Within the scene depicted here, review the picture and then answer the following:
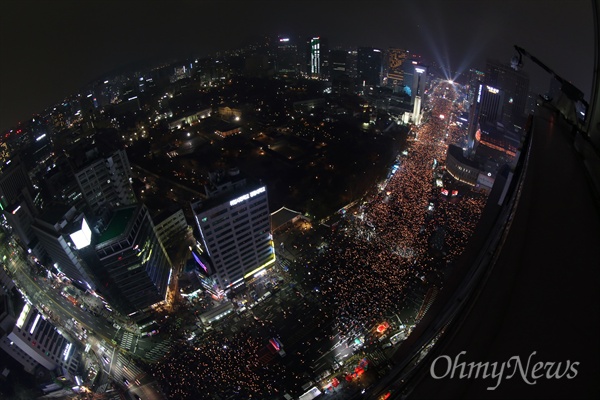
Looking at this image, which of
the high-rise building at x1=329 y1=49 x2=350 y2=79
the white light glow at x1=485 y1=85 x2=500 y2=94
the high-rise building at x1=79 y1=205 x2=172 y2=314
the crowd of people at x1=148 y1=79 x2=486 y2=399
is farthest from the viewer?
the high-rise building at x1=329 y1=49 x2=350 y2=79

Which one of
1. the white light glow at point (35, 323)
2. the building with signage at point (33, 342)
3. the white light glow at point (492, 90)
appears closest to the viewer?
the building with signage at point (33, 342)

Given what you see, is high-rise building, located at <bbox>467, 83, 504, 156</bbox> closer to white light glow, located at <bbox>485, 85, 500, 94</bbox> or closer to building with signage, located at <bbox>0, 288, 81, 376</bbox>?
white light glow, located at <bbox>485, 85, 500, 94</bbox>

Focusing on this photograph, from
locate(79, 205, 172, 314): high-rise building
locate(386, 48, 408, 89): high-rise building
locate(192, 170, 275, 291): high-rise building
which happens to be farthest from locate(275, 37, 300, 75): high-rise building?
locate(79, 205, 172, 314): high-rise building

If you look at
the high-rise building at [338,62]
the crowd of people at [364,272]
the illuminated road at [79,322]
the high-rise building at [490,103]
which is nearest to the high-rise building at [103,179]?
the illuminated road at [79,322]

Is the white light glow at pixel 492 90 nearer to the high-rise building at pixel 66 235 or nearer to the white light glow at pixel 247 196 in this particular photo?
the white light glow at pixel 247 196

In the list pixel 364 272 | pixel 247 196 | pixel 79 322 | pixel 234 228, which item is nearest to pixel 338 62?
pixel 247 196

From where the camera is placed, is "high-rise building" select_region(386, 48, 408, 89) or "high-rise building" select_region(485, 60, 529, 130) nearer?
"high-rise building" select_region(485, 60, 529, 130)

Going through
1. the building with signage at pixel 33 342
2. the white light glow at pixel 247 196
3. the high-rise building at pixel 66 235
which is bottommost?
the building with signage at pixel 33 342

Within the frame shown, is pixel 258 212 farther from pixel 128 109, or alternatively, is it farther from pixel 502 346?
pixel 128 109
